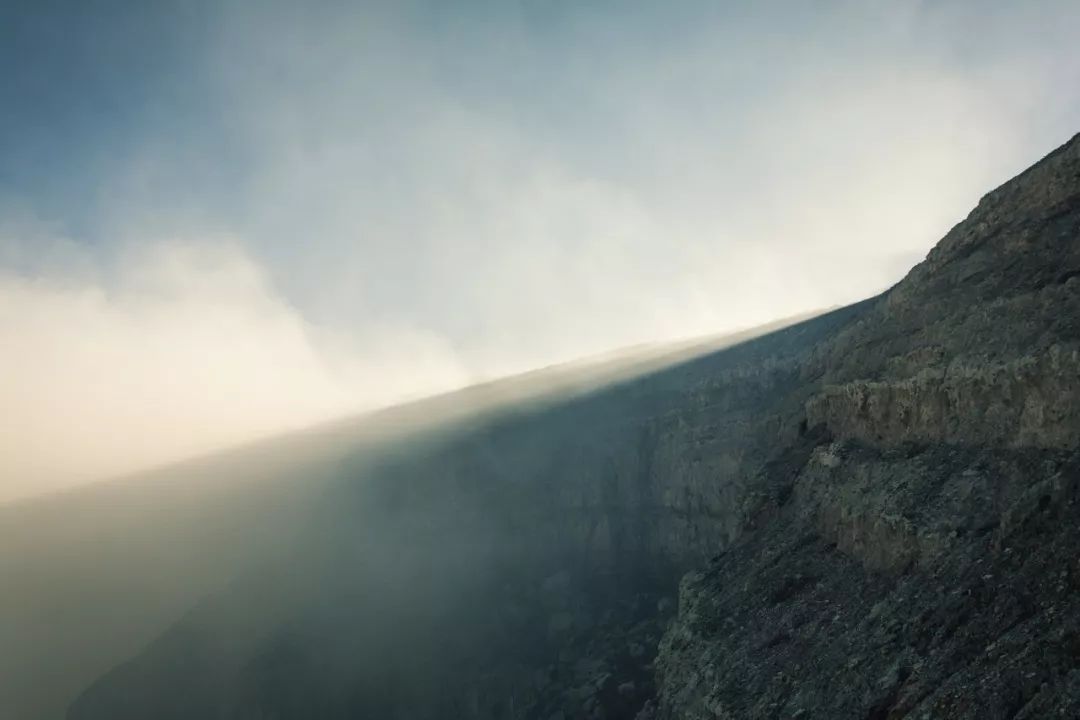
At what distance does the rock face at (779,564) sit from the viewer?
20.9 m

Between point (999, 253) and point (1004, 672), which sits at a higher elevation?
point (999, 253)

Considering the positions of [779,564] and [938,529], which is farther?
[779,564]

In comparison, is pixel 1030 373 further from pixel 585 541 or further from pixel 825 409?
pixel 585 541

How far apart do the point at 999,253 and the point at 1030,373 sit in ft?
49.0

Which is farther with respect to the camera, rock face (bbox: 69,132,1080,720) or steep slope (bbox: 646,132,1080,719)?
rock face (bbox: 69,132,1080,720)

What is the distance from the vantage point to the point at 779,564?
35.8m

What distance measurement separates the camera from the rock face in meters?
20.9

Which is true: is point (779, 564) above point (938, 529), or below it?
below

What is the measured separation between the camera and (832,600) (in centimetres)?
2861

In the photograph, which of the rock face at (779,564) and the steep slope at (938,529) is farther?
the rock face at (779,564)

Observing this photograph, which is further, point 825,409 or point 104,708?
point 104,708

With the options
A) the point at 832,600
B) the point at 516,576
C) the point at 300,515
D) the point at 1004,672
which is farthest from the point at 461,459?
the point at 1004,672

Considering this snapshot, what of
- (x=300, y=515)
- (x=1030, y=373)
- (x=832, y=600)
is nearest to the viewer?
(x=1030, y=373)

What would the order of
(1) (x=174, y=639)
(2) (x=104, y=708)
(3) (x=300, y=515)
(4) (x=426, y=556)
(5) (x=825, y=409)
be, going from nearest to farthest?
(5) (x=825, y=409) < (2) (x=104, y=708) < (1) (x=174, y=639) < (4) (x=426, y=556) < (3) (x=300, y=515)
